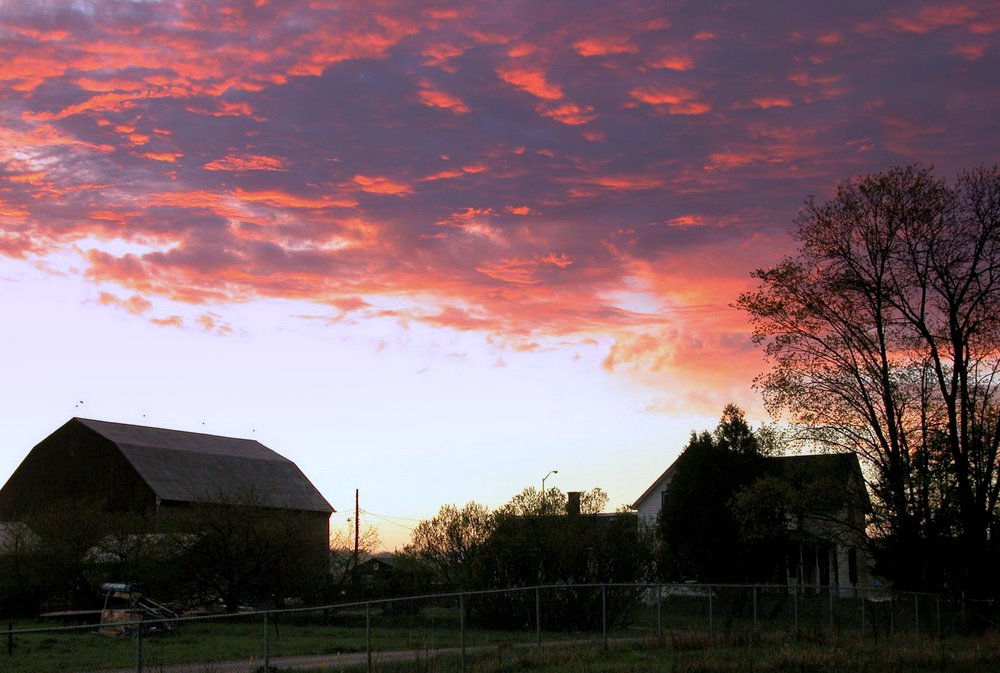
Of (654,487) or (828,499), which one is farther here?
(654,487)

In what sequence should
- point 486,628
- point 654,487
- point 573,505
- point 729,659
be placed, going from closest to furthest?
point 729,659 → point 486,628 → point 573,505 → point 654,487

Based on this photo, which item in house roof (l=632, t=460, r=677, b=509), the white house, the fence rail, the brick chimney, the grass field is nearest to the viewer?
the grass field

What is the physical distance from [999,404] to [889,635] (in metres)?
12.3

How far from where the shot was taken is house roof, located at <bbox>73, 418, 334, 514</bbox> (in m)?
68.1

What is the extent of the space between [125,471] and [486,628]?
40884mm

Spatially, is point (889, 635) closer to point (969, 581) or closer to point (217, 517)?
point (969, 581)

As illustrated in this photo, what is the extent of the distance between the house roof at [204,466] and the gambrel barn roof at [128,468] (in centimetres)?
6

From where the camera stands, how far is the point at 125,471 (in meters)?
67.6

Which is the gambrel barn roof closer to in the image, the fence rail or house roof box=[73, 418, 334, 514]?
house roof box=[73, 418, 334, 514]

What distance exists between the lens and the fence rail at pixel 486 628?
23703 mm

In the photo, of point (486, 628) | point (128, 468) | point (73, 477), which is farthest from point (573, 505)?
point (73, 477)

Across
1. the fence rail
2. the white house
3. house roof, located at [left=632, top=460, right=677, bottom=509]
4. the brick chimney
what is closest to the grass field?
the fence rail

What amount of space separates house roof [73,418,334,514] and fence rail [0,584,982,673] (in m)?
29.0

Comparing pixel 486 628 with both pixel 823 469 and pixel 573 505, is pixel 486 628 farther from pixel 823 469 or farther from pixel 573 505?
pixel 823 469
